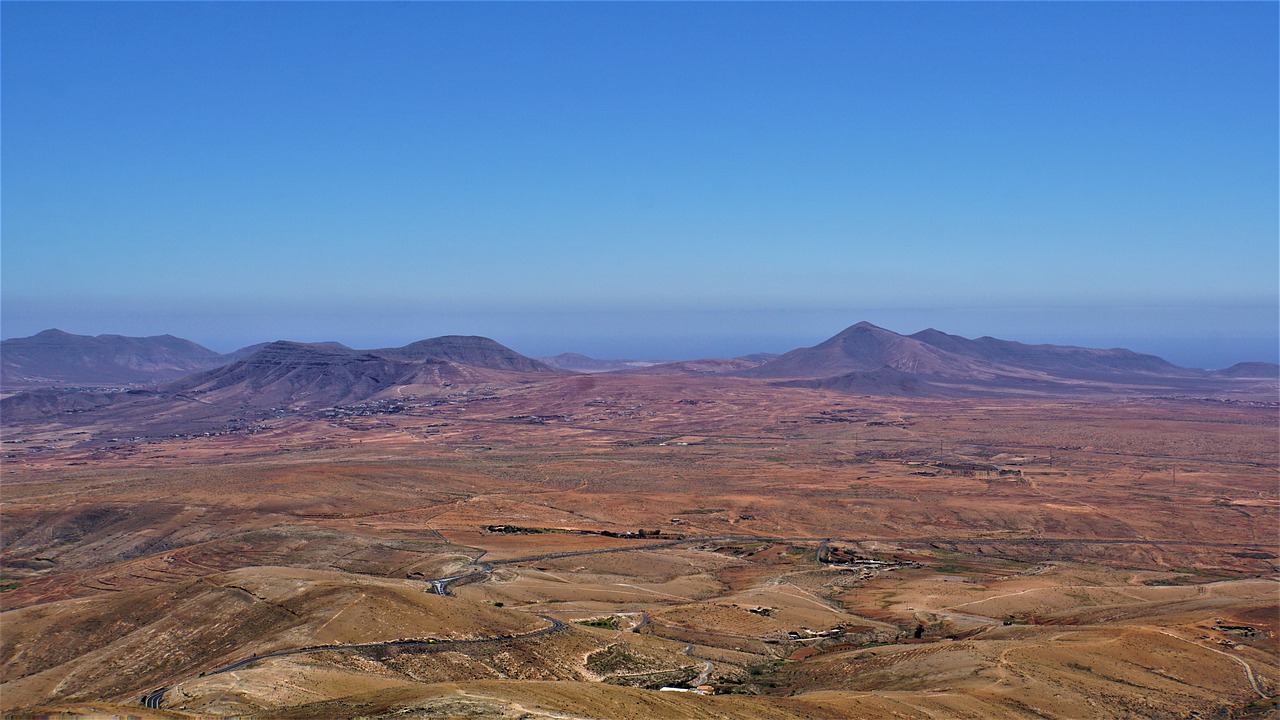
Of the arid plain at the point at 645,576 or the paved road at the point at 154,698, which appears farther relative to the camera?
the arid plain at the point at 645,576

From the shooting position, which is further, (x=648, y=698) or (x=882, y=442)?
(x=882, y=442)

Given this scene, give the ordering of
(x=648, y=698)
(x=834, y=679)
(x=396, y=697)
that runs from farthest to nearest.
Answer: (x=834, y=679) → (x=648, y=698) → (x=396, y=697)

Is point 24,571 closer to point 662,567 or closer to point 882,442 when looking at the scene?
point 662,567

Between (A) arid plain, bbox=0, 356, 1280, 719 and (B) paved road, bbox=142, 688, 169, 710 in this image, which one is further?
(A) arid plain, bbox=0, 356, 1280, 719

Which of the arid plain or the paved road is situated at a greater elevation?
the paved road

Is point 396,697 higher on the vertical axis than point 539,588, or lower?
higher

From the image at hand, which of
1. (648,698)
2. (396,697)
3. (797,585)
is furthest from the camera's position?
(797,585)

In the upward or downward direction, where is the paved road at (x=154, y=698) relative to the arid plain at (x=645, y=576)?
upward

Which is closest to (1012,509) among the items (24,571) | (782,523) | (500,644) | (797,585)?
(782,523)
